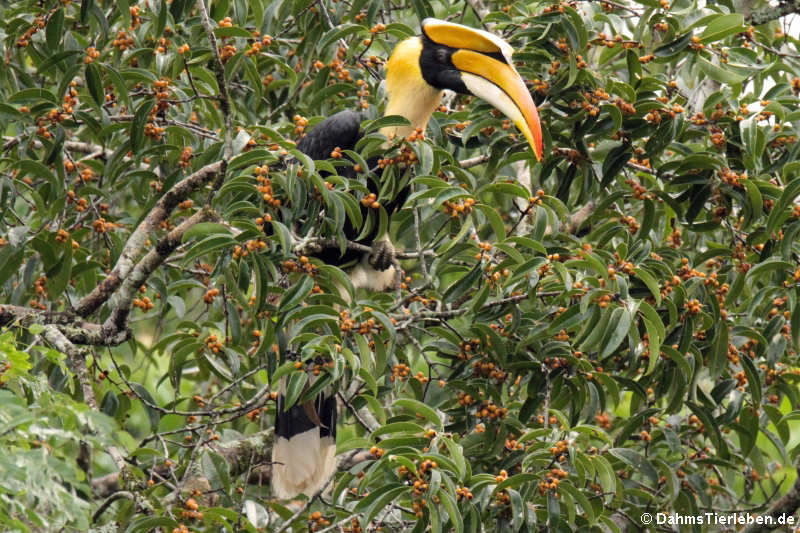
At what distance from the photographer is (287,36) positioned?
4531mm

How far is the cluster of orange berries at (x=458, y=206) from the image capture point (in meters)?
3.21

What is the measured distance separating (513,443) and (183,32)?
6.40 ft

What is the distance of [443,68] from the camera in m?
4.46

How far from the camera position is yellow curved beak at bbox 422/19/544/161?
11.6ft

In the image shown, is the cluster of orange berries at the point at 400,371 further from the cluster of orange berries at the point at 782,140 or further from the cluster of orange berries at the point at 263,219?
the cluster of orange berries at the point at 782,140

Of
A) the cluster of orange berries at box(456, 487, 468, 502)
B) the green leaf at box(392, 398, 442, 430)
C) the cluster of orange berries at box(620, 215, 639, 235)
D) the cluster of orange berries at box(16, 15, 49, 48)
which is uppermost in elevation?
the cluster of orange berries at box(16, 15, 49, 48)

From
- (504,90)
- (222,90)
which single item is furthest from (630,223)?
(222,90)

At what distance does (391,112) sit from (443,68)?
291mm

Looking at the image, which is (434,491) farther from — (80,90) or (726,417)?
(80,90)

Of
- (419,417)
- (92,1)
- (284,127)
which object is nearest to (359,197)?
(284,127)

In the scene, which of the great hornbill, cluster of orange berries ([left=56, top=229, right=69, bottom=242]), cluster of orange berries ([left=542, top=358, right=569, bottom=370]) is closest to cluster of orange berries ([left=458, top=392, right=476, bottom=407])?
cluster of orange berries ([left=542, top=358, right=569, bottom=370])

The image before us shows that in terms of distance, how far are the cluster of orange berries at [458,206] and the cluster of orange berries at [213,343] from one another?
Result: 0.90m

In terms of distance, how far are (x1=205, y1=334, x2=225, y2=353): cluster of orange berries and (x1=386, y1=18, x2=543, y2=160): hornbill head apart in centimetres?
127

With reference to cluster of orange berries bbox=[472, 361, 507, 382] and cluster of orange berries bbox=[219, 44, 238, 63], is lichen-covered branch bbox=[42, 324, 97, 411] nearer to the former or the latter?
cluster of orange berries bbox=[219, 44, 238, 63]
